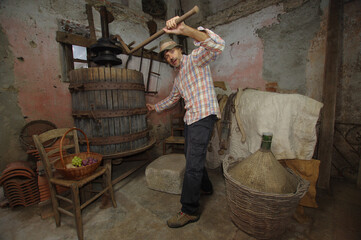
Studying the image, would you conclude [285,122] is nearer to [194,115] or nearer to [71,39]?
[194,115]

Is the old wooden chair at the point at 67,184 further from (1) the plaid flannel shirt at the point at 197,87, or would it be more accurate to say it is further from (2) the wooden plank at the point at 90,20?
(2) the wooden plank at the point at 90,20

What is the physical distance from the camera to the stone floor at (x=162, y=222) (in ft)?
5.90

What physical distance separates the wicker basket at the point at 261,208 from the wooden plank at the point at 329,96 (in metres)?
1.31

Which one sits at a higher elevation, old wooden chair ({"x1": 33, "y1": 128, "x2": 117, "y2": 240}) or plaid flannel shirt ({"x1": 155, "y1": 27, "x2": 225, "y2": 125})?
plaid flannel shirt ({"x1": 155, "y1": 27, "x2": 225, "y2": 125})

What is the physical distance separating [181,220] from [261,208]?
944 millimetres

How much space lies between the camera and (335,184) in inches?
109

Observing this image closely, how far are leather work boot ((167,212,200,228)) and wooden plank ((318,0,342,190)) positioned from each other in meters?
2.25

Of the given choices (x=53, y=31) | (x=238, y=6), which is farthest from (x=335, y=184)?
(x=53, y=31)

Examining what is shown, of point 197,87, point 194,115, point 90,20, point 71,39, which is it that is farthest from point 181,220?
point 90,20

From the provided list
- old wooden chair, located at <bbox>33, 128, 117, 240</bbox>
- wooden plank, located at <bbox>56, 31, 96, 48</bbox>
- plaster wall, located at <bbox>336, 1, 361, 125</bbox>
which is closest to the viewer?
old wooden chair, located at <bbox>33, 128, 117, 240</bbox>

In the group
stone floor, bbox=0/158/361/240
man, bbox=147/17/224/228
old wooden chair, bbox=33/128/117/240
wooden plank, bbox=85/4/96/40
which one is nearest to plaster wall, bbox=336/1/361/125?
stone floor, bbox=0/158/361/240

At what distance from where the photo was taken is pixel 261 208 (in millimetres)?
1557

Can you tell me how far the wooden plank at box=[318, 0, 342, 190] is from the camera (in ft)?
8.33

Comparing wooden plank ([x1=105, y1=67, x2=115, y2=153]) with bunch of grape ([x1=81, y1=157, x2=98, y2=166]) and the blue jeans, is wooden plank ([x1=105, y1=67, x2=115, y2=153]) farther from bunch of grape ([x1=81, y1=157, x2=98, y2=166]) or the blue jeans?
the blue jeans
